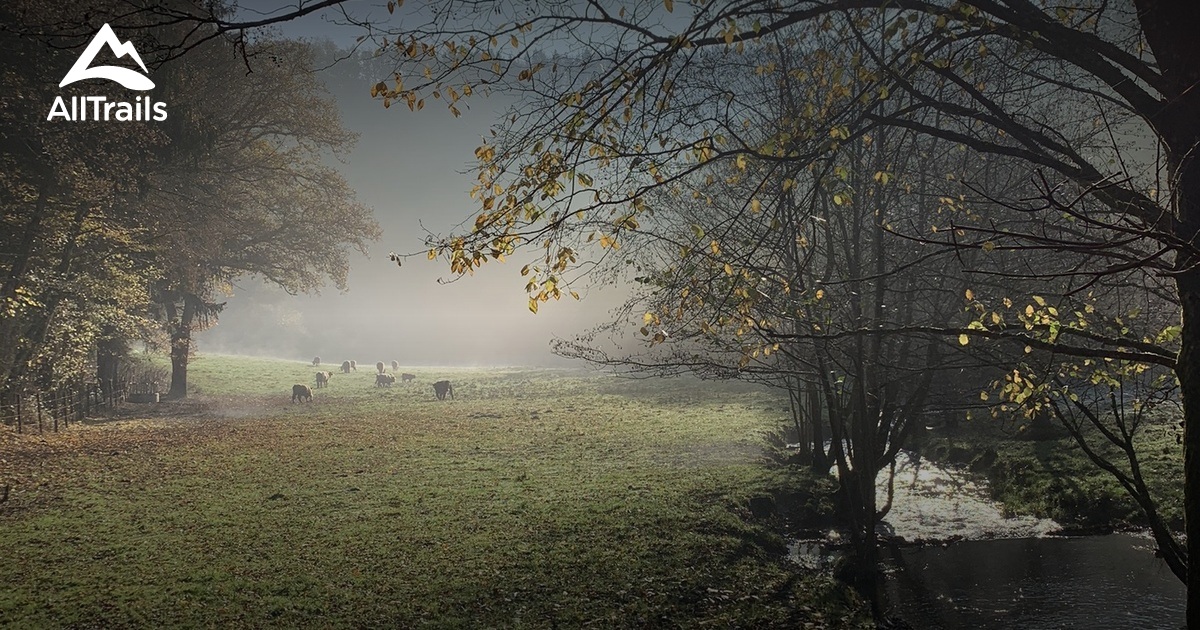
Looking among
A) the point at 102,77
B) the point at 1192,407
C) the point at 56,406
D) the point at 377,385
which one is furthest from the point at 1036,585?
the point at 377,385

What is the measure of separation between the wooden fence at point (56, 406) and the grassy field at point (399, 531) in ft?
3.47

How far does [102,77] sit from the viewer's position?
1831cm

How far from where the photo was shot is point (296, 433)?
2195cm

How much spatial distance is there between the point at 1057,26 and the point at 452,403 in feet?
98.3

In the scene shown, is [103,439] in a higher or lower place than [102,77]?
lower

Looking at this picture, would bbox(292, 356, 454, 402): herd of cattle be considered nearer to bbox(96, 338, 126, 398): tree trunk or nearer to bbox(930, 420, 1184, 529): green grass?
bbox(96, 338, 126, 398): tree trunk

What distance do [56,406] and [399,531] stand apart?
1803cm

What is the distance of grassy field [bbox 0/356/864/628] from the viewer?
776 cm

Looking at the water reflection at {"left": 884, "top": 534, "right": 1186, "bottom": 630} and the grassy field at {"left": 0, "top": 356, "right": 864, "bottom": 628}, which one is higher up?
the grassy field at {"left": 0, "top": 356, "right": 864, "bottom": 628}

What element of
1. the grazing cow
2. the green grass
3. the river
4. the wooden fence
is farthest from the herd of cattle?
the river

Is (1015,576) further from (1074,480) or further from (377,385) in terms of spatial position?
(377,385)

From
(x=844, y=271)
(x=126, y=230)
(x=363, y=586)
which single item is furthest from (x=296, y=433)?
(x=844, y=271)

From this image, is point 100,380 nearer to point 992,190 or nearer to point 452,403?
point 452,403

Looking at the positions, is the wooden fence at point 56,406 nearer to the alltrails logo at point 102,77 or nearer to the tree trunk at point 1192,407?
the alltrails logo at point 102,77
